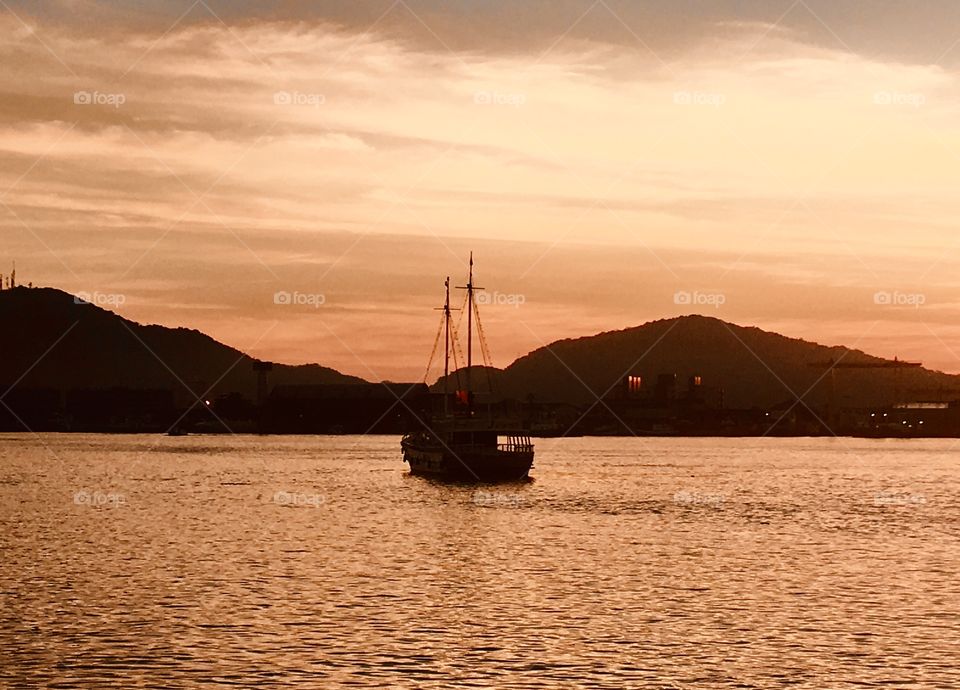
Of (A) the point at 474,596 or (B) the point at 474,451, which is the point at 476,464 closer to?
(B) the point at 474,451

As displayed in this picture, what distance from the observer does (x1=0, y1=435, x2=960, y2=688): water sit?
40.6 metres

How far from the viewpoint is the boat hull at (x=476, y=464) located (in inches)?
5182

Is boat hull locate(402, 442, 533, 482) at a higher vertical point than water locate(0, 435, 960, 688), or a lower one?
higher

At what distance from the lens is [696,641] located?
150 ft

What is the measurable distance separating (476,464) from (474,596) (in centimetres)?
7576

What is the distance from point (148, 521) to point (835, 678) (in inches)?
2733

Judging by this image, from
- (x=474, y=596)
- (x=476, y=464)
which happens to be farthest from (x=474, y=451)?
(x=474, y=596)

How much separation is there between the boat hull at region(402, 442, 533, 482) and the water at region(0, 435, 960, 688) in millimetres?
14039

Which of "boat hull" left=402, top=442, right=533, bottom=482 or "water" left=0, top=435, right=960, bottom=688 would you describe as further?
"boat hull" left=402, top=442, right=533, bottom=482

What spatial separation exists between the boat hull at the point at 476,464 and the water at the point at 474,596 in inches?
553

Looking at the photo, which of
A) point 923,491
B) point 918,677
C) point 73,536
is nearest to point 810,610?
point 918,677

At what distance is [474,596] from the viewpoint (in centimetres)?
5688

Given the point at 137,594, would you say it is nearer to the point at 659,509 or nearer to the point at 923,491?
the point at 659,509

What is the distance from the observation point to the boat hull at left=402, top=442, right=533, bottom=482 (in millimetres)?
131625
